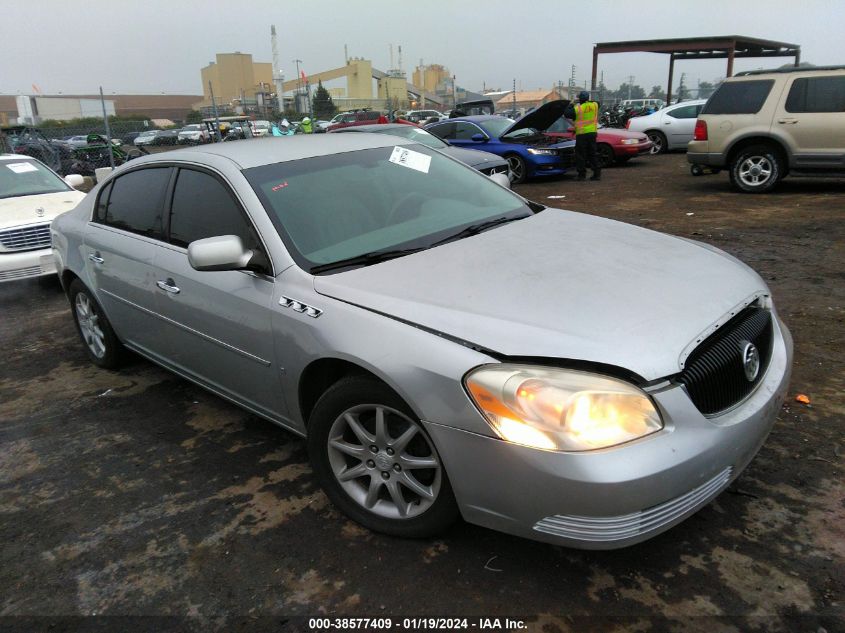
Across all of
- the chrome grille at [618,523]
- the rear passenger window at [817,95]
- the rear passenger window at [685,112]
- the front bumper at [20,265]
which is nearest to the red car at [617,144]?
the rear passenger window at [685,112]

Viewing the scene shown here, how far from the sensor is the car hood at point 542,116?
12.1m

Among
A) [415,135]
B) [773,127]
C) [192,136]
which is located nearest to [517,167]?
[415,135]

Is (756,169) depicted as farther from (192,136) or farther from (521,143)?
(192,136)

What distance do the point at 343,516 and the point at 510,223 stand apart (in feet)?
5.52

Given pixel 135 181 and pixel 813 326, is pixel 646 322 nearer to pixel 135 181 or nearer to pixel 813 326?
pixel 813 326

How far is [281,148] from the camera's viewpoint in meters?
3.44

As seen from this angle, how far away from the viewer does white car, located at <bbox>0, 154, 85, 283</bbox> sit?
21.6 ft

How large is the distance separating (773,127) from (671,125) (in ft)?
25.8

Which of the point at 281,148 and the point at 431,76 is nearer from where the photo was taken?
the point at 281,148

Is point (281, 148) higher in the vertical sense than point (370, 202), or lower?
higher

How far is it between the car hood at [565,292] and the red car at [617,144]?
1269 cm

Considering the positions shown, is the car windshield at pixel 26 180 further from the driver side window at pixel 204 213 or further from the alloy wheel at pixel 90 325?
the driver side window at pixel 204 213

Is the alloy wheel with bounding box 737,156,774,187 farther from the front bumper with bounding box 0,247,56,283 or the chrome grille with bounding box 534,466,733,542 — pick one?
the front bumper with bounding box 0,247,56,283

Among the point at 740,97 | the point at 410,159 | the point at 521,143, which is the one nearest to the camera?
the point at 410,159
